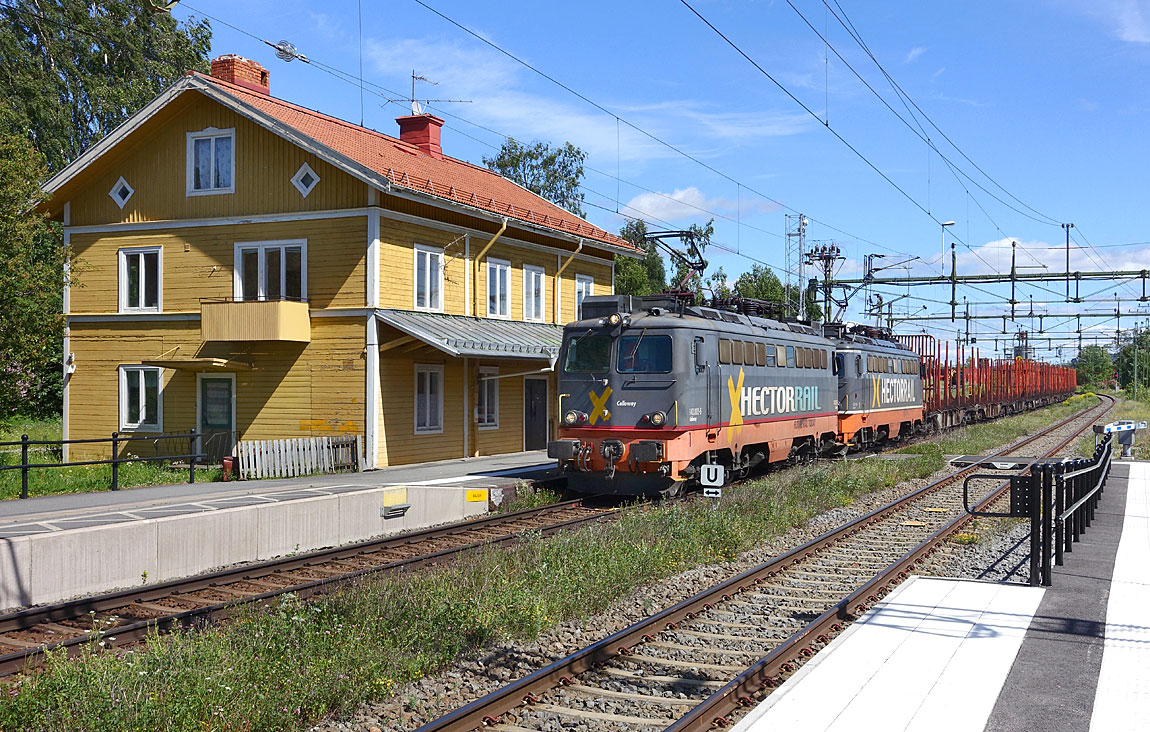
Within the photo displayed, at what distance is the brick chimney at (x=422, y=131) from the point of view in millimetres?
29828

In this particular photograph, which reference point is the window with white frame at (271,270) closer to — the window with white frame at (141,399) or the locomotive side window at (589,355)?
the window with white frame at (141,399)

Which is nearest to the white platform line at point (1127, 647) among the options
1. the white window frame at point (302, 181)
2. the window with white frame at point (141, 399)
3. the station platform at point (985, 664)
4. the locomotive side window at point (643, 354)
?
the station platform at point (985, 664)

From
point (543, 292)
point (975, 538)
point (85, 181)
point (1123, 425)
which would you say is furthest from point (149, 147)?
point (1123, 425)

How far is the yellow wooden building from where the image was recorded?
2211cm

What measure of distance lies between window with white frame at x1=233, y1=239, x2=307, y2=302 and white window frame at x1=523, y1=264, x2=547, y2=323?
21.9ft

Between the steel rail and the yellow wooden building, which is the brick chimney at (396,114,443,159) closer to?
the yellow wooden building

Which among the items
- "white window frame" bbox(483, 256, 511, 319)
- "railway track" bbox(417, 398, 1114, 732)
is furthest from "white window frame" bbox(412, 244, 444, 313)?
"railway track" bbox(417, 398, 1114, 732)

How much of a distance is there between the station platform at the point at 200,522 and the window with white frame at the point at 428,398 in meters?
3.15

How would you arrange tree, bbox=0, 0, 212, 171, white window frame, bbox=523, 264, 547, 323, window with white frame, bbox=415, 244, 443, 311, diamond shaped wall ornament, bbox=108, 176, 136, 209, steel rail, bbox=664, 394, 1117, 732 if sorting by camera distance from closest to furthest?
steel rail, bbox=664, 394, 1117, 732 < window with white frame, bbox=415, 244, 443, 311 < diamond shaped wall ornament, bbox=108, 176, 136, 209 < white window frame, bbox=523, 264, 547, 323 < tree, bbox=0, 0, 212, 171

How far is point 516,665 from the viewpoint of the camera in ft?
25.2

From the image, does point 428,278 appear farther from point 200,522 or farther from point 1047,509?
point 1047,509

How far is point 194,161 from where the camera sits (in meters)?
24.2

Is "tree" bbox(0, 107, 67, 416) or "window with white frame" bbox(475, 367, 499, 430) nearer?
"tree" bbox(0, 107, 67, 416)

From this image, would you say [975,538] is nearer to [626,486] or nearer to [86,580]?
[626,486]
